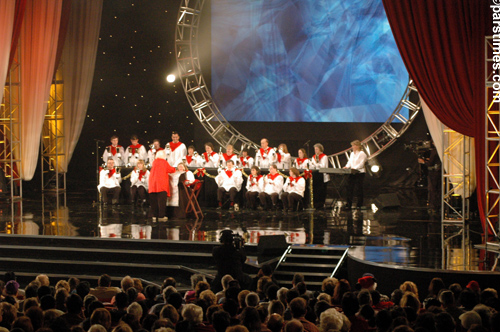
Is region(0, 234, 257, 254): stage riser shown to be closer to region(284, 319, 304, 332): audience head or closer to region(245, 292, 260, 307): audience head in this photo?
region(245, 292, 260, 307): audience head

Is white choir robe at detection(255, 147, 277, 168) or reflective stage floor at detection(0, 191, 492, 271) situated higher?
white choir robe at detection(255, 147, 277, 168)

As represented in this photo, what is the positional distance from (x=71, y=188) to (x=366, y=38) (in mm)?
8487

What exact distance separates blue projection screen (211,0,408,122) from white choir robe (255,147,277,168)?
2.60m

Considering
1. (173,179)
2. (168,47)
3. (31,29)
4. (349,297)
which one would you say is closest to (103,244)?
(173,179)

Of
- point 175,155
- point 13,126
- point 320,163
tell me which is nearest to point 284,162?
point 320,163

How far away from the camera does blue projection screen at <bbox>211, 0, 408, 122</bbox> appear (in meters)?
16.4

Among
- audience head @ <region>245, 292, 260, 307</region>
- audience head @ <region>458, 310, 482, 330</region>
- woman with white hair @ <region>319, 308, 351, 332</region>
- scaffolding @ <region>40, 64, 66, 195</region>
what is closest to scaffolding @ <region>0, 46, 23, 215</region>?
scaffolding @ <region>40, 64, 66, 195</region>

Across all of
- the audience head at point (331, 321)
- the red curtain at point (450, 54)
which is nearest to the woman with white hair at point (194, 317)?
the audience head at point (331, 321)

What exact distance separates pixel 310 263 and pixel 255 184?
453 centimetres

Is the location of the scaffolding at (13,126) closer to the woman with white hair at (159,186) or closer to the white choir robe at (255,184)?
the woman with white hair at (159,186)

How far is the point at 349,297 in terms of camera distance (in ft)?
17.3

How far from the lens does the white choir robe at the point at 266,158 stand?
1455cm

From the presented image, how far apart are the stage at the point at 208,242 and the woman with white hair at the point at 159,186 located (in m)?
0.27

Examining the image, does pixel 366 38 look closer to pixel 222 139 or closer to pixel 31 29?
pixel 222 139
